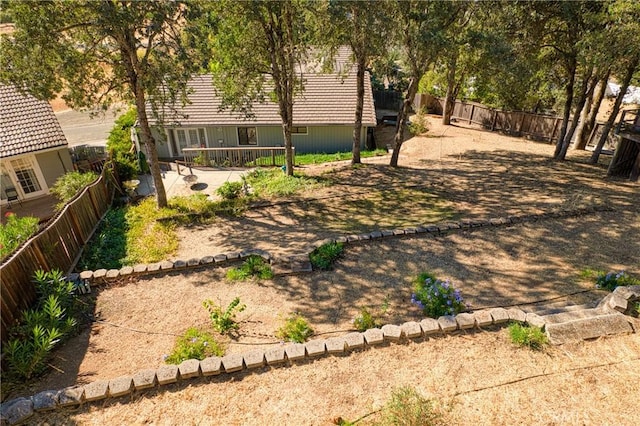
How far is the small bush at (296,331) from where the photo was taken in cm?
590

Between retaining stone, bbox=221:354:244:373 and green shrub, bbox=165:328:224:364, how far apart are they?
0.54 metres

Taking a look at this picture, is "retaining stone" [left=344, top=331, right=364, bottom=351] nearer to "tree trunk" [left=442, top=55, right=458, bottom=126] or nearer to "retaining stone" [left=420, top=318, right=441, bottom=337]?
"retaining stone" [left=420, top=318, right=441, bottom=337]

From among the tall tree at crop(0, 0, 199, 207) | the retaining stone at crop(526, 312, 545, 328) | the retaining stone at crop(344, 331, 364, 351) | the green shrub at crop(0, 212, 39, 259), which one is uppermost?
the tall tree at crop(0, 0, 199, 207)

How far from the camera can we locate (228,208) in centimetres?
1271

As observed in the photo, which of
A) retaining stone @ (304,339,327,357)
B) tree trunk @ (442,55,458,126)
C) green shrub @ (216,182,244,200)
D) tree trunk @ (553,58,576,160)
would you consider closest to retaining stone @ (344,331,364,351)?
retaining stone @ (304,339,327,357)

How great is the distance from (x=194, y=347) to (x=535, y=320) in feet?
18.3

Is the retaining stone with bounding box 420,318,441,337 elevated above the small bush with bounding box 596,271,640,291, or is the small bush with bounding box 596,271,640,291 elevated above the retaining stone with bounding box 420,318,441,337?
the small bush with bounding box 596,271,640,291

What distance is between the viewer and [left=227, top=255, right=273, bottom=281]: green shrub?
26.0ft

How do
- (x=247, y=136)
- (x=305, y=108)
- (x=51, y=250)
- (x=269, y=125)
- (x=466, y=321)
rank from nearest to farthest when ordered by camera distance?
(x=466, y=321) < (x=51, y=250) < (x=269, y=125) < (x=305, y=108) < (x=247, y=136)

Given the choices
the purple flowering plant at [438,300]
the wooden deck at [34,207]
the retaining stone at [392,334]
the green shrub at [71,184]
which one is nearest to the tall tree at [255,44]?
the green shrub at [71,184]

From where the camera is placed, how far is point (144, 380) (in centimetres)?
491

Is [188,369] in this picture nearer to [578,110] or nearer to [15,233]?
[15,233]

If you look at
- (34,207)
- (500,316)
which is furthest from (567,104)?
(34,207)

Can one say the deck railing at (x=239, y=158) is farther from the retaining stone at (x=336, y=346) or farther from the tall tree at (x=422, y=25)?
the retaining stone at (x=336, y=346)
